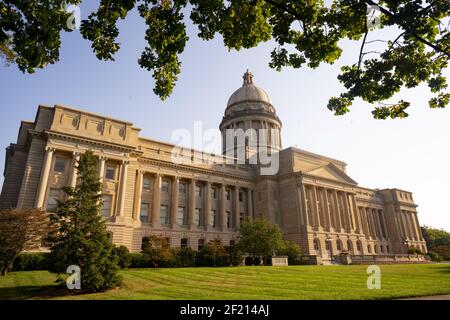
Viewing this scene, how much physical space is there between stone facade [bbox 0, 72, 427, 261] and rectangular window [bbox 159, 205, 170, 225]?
217 mm

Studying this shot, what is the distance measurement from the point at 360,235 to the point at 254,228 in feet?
113

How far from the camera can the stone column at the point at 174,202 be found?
45.4 meters

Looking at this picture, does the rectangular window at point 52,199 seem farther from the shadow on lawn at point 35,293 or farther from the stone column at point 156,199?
the shadow on lawn at point 35,293

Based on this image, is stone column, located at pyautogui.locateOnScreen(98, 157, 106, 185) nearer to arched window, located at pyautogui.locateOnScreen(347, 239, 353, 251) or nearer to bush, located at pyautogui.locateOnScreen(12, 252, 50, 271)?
bush, located at pyautogui.locateOnScreen(12, 252, 50, 271)

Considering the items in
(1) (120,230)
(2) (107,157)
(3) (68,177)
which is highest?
(2) (107,157)

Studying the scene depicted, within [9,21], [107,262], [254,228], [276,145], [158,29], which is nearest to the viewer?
[9,21]

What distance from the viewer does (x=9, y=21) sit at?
732 centimetres

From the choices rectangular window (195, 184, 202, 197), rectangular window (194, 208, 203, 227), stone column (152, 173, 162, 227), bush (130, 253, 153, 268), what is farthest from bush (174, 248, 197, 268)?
rectangular window (195, 184, 202, 197)

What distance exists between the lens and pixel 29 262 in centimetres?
2628

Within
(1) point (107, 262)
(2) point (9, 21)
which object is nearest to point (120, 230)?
(1) point (107, 262)

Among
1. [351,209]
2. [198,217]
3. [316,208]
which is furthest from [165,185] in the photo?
[351,209]

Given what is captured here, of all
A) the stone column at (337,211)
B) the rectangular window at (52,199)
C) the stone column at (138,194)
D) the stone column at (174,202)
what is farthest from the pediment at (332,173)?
the rectangular window at (52,199)

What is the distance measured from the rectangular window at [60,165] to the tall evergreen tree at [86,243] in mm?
21463

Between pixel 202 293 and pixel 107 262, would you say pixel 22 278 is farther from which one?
pixel 202 293
